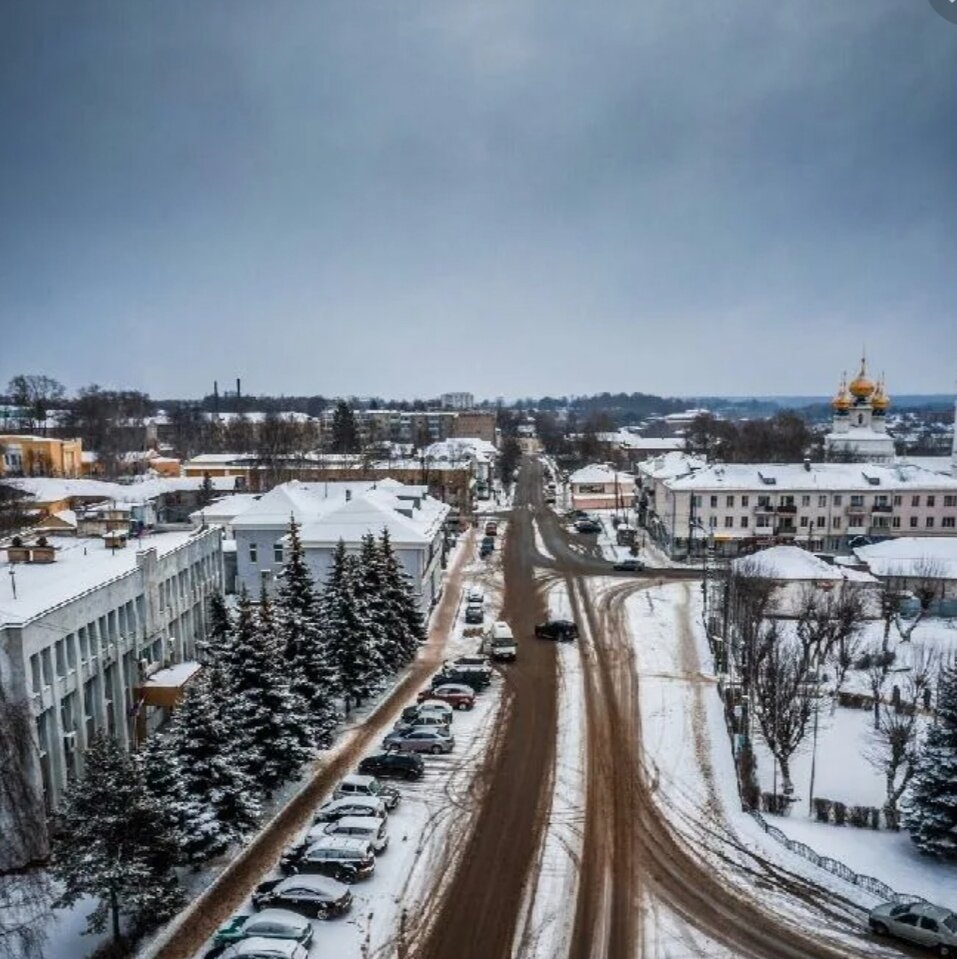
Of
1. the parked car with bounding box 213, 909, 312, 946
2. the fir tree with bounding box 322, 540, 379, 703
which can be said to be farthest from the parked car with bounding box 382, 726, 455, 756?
the parked car with bounding box 213, 909, 312, 946

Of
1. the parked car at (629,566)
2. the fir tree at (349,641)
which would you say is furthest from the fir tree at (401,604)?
the parked car at (629,566)

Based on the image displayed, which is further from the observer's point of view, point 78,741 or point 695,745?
point 695,745

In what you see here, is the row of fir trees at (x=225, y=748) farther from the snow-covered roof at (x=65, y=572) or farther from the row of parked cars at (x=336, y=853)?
the snow-covered roof at (x=65, y=572)

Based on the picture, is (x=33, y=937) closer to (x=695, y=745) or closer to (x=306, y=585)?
(x=306, y=585)

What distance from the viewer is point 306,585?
93.5ft

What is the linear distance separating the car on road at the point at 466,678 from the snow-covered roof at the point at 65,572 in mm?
11685

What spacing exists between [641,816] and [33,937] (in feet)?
48.6

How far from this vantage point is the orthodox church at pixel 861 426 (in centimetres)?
7756

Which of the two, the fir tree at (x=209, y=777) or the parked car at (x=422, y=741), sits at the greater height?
the fir tree at (x=209, y=777)

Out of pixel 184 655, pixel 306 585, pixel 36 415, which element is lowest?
pixel 184 655

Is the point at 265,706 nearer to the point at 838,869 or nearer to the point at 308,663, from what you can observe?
the point at 308,663

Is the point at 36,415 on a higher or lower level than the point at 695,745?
higher

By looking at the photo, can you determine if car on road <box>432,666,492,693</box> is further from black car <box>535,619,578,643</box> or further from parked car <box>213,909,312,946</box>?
parked car <box>213,909,312,946</box>

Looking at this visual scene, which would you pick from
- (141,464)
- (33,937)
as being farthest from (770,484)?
(141,464)
